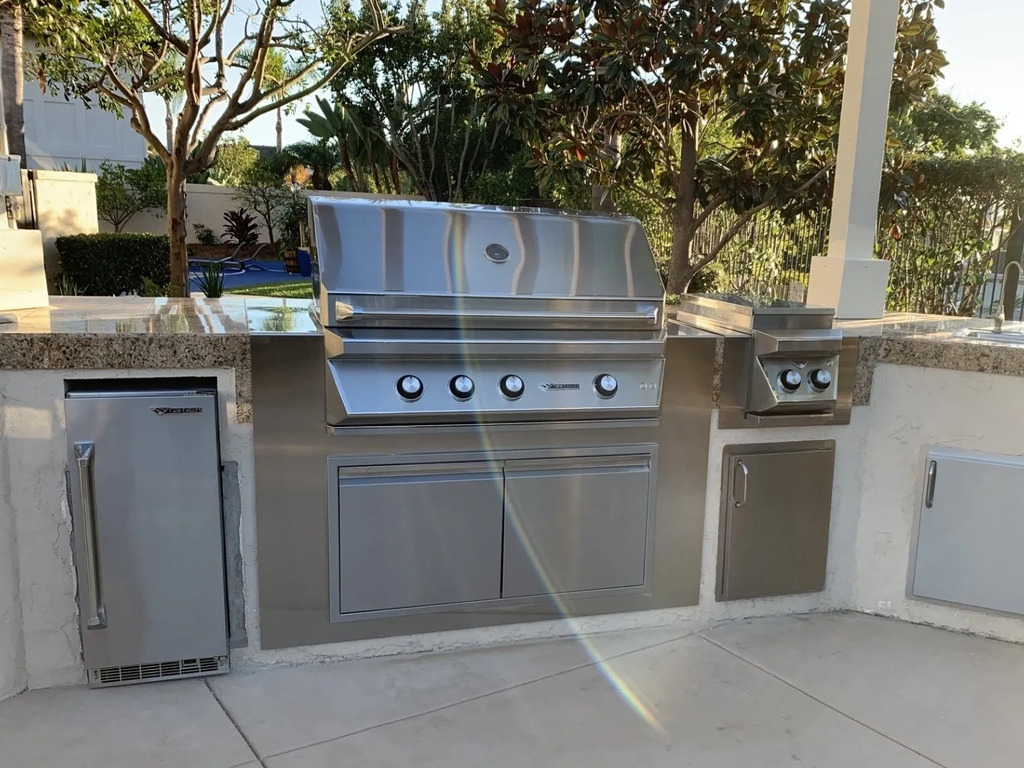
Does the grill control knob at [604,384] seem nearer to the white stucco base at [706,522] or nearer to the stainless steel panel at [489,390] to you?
the stainless steel panel at [489,390]

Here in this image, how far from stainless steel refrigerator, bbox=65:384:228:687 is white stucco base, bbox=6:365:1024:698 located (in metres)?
0.08

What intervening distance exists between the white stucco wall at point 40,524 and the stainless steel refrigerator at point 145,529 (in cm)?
6

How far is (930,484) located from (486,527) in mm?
1564

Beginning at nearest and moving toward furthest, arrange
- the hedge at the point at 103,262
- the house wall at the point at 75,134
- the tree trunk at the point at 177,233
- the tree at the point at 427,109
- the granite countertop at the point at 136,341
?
the granite countertop at the point at 136,341 < the tree trunk at the point at 177,233 < the hedge at the point at 103,262 < the tree at the point at 427,109 < the house wall at the point at 75,134

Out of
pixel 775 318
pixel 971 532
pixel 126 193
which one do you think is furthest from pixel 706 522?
pixel 126 193

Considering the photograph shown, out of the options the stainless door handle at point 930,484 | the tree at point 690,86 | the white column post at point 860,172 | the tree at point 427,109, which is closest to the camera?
the stainless door handle at point 930,484

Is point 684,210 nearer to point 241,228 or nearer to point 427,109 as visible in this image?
point 427,109

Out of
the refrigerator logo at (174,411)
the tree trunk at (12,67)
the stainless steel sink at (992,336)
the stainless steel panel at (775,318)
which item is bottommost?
the refrigerator logo at (174,411)

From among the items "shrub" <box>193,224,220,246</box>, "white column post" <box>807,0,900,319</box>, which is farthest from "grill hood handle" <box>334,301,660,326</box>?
"shrub" <box>193,224,220,246</box>

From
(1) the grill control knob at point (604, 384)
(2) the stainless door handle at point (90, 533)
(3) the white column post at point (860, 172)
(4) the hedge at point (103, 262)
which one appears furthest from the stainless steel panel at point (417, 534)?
(4) the hedge at point (103, 262)

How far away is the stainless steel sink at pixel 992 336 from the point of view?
2727mm

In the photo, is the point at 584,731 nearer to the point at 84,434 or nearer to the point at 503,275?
the point at 503,275

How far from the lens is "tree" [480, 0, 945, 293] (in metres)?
4.58

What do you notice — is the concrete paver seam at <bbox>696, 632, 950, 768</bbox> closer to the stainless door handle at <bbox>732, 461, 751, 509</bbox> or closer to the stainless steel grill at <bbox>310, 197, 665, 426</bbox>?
the stainless door handle at <bbox>732, 461, 751, 509</bbox>
